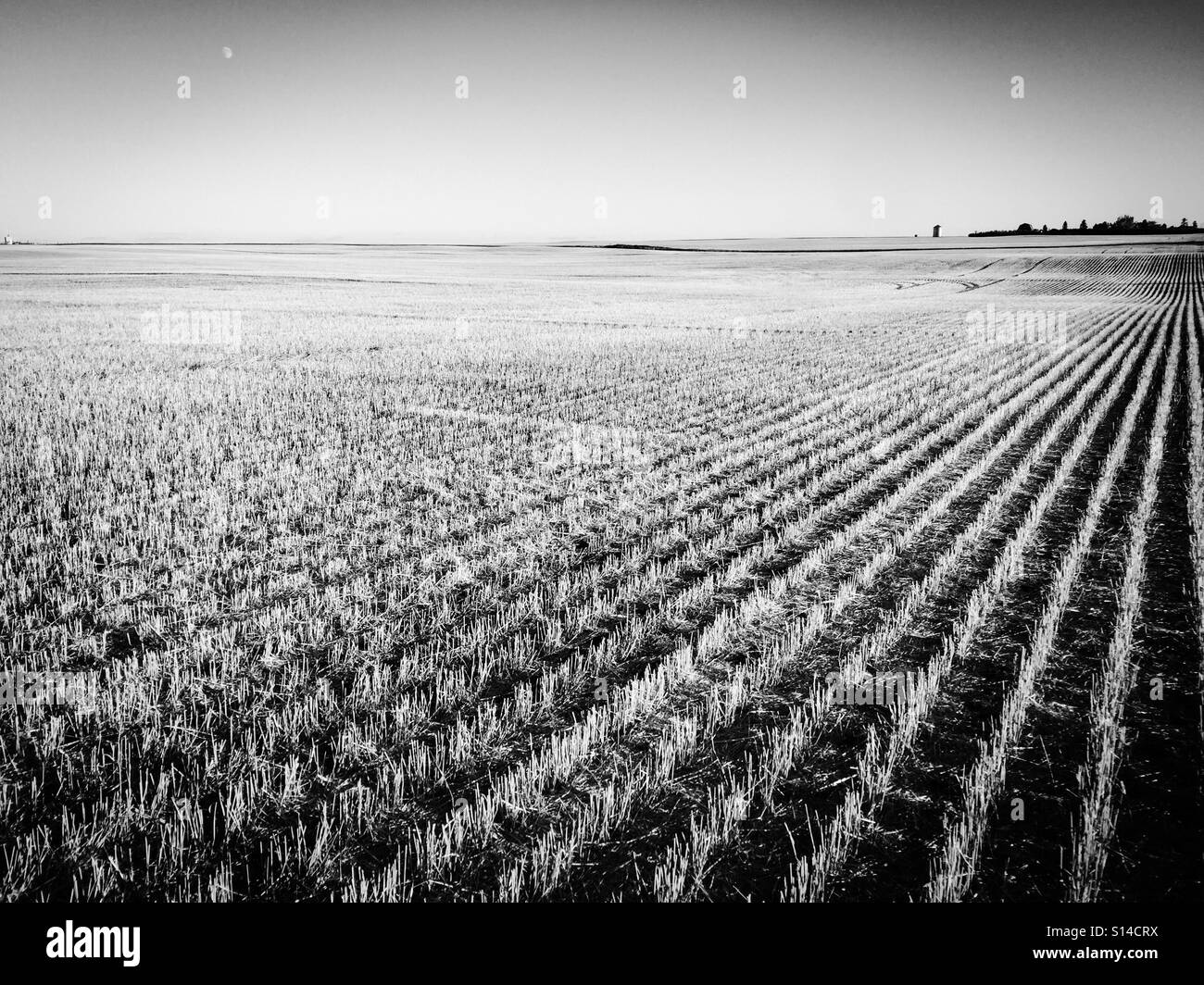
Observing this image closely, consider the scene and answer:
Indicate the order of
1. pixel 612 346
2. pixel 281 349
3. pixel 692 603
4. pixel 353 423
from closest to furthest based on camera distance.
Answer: pixel 692 603 < pixel 353 423 < pixel 281 349 < pixel 612 346

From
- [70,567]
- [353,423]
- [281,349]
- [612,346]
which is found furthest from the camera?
[612,346]

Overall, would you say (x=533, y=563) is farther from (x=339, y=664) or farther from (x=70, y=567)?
(x=70, y=567)

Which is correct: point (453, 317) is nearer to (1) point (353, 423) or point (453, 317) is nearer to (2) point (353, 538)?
(1) point (353, 423)

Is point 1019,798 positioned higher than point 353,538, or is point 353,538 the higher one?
point 353,538

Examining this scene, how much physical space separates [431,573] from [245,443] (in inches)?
247

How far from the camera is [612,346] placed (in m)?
24.2

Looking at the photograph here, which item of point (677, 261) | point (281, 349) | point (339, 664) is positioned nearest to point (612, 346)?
point (281, 349)
